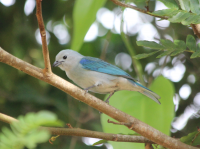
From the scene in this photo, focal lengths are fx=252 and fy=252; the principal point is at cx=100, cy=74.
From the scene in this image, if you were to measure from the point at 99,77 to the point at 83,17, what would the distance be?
4.91ft

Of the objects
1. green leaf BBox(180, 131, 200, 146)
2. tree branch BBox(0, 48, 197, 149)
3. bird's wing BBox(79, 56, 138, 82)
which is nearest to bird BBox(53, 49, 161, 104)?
bird's wing BBox(79, 56, 138, 82)

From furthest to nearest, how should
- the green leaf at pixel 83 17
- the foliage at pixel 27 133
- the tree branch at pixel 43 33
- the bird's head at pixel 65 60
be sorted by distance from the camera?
the bird's head at pixel 65 60, the green leaf at pixel 83 17, the tree branch at pixel 43 33, the foliage at pixel 27 133

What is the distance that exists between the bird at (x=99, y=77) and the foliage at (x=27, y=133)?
2.51 meters

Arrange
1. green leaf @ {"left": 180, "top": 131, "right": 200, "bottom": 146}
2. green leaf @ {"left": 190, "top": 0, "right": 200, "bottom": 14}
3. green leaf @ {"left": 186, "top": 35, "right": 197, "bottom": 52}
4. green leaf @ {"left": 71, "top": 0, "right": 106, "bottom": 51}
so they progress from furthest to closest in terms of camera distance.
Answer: green leaf @ {"left": 180, "top": 131, "right": 200, "bottom": 146} → green leaf @ {"left": 186, "top": 35, "right": 197, "bottom": 52} → green leaf @ {"left": 190, "top": 0, "right": 200, "bottom": 14} → green leaf @ {"left": 71, "top": 0, "right": 106, "bottom": 51}

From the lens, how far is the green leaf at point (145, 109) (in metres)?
2.87

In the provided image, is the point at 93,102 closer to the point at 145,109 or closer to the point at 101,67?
the point at 145,109

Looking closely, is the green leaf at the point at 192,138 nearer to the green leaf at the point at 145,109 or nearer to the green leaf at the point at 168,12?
the green leaf at the point at 145,109

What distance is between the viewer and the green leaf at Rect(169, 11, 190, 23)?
1902 mm

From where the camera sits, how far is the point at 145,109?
3.16 m

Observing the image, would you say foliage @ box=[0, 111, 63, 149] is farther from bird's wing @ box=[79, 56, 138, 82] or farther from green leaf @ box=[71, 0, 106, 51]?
bird's wing @ box=[79, 56, 138, 82]

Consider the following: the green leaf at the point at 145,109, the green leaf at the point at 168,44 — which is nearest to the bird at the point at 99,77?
the green leaf at the point at 145,109

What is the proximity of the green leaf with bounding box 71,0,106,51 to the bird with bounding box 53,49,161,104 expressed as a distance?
1361 mm

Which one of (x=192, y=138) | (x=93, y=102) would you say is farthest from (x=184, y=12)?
(x=192, y=138)

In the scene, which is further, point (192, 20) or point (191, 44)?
point (191, 44)
